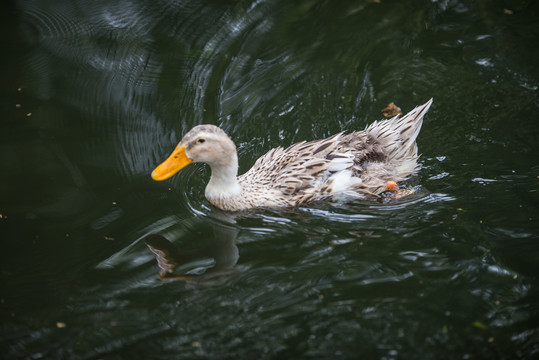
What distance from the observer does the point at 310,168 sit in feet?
18.7

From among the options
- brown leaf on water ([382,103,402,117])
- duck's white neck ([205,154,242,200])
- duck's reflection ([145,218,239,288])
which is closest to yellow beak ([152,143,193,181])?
duck's white neck ([205,154,242,200])

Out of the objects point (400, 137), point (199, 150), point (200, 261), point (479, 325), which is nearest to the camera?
point (479, 325)

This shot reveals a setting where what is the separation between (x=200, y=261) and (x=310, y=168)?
1598 millimetres

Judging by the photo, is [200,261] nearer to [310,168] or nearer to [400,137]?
[310,168]

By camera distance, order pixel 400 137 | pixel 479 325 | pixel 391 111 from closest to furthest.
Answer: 1. pixel 479 325
2. pixel 400 137
3. pixel 391 111

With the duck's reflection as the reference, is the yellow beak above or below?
above

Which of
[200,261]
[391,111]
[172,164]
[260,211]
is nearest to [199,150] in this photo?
[172,164]

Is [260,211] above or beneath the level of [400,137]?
beneath

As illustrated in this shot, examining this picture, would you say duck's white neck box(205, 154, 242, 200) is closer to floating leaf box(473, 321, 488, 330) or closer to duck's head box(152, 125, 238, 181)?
duck's head box(152, 125, 238, 181)

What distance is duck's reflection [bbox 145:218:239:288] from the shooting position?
15.4ft

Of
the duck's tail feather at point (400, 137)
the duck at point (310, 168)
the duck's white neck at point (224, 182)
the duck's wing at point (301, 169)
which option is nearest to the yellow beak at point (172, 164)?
the duck at point (310, 168)

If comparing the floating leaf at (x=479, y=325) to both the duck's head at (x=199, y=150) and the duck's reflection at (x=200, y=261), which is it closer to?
the duck's reflection at (x=200, y=261)

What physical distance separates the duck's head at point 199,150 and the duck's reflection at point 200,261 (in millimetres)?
694

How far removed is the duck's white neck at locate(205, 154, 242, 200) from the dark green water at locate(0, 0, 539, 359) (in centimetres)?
23
